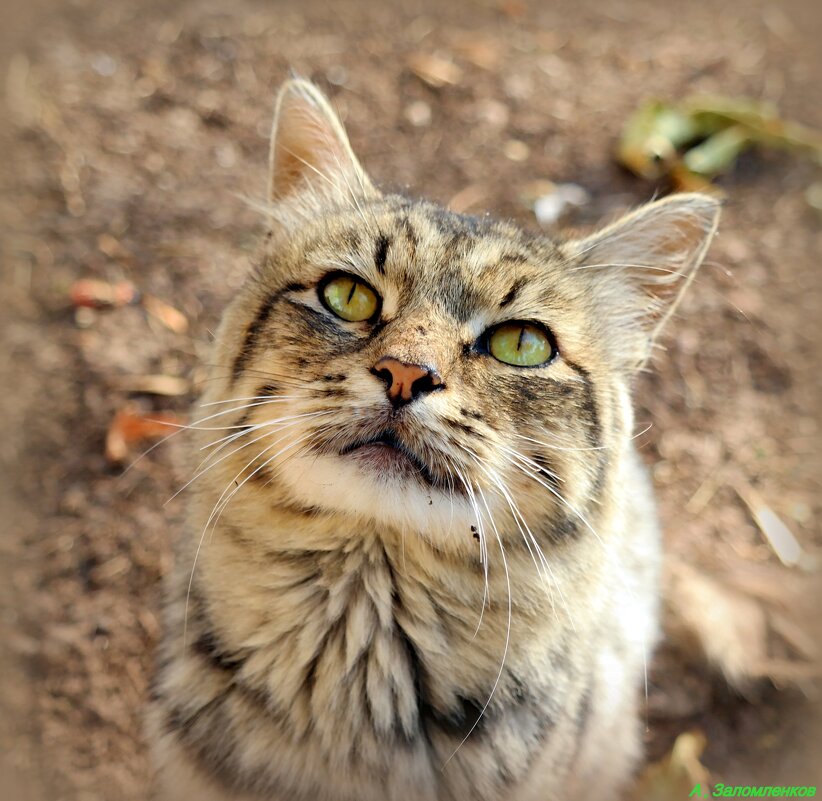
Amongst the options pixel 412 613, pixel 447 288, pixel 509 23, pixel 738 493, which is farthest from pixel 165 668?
pixel 509 23

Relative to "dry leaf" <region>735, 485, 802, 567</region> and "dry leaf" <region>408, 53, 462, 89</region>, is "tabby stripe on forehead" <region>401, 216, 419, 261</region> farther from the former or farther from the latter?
"dry leaf" <region>408, 53, 462, 89</region>

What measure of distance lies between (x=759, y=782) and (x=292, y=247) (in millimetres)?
2639

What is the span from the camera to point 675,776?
9.29 ft

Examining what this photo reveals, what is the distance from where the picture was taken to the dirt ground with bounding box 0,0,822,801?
304cm

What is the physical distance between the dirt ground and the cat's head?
37.9 inches

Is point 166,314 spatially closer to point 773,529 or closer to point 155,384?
point 155,384

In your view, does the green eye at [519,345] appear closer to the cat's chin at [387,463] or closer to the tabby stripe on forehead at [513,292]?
the tabby stripe on forehead at [513,292]

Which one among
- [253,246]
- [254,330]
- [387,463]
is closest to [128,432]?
[253,246]

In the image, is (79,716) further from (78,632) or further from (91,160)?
(91,160)

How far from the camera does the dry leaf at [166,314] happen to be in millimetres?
3705

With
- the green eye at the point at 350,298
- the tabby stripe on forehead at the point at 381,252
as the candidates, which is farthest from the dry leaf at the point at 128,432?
the tabby stripe on forehead at the point at 381,252

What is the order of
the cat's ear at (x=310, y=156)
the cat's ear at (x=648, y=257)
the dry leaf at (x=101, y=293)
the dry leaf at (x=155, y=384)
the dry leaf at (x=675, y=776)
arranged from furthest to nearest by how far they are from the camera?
the dry leaf at (x=101, y=293) < the dry leaf at (x=155, y=384) < the dry leaf at (x=675, y=776) < the cat's ear at (x=310, y=156) < the cat's ear at (x=648, y=257)

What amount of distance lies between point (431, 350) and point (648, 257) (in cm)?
95

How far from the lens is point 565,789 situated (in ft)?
7.34
